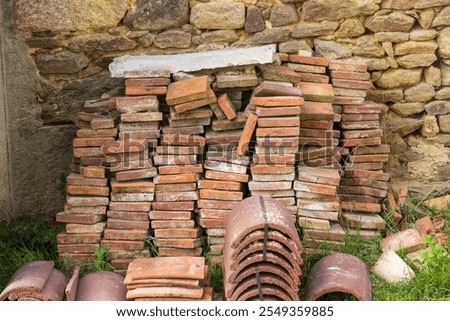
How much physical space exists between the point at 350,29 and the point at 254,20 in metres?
0.85

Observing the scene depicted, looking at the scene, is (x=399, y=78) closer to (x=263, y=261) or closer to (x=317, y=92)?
(x=317, y=92)

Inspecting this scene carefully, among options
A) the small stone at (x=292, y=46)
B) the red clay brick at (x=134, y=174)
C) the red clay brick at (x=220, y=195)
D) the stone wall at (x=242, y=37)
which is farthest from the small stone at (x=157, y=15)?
the red clay brick at (x=220, y=195)

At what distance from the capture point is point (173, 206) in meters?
5.25

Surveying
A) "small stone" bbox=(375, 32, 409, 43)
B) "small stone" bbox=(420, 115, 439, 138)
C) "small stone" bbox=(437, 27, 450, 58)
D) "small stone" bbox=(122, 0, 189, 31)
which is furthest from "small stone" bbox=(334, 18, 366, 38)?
"small stone" bbox=(122, 0, 189, 31)

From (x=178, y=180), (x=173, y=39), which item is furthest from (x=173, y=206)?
(x=173, y=39)

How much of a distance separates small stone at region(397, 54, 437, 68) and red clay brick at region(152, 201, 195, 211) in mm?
2269

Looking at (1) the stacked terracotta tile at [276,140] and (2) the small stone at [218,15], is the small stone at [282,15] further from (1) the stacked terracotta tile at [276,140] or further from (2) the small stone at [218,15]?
(1) the stacked terracotta tile at [276,140]

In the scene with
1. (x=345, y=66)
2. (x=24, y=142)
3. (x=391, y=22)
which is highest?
(x=391, y=22)

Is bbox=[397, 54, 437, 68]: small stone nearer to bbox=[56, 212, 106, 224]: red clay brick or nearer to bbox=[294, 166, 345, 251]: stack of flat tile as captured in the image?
bbox=[294, 166, 345, 251]: stack of flat tile

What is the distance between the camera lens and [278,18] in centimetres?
574

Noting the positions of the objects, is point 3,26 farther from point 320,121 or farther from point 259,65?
point 320,121

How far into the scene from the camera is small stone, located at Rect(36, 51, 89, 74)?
5699 millimetres

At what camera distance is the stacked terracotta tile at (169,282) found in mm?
4445

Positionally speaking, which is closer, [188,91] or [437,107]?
[188,91]
